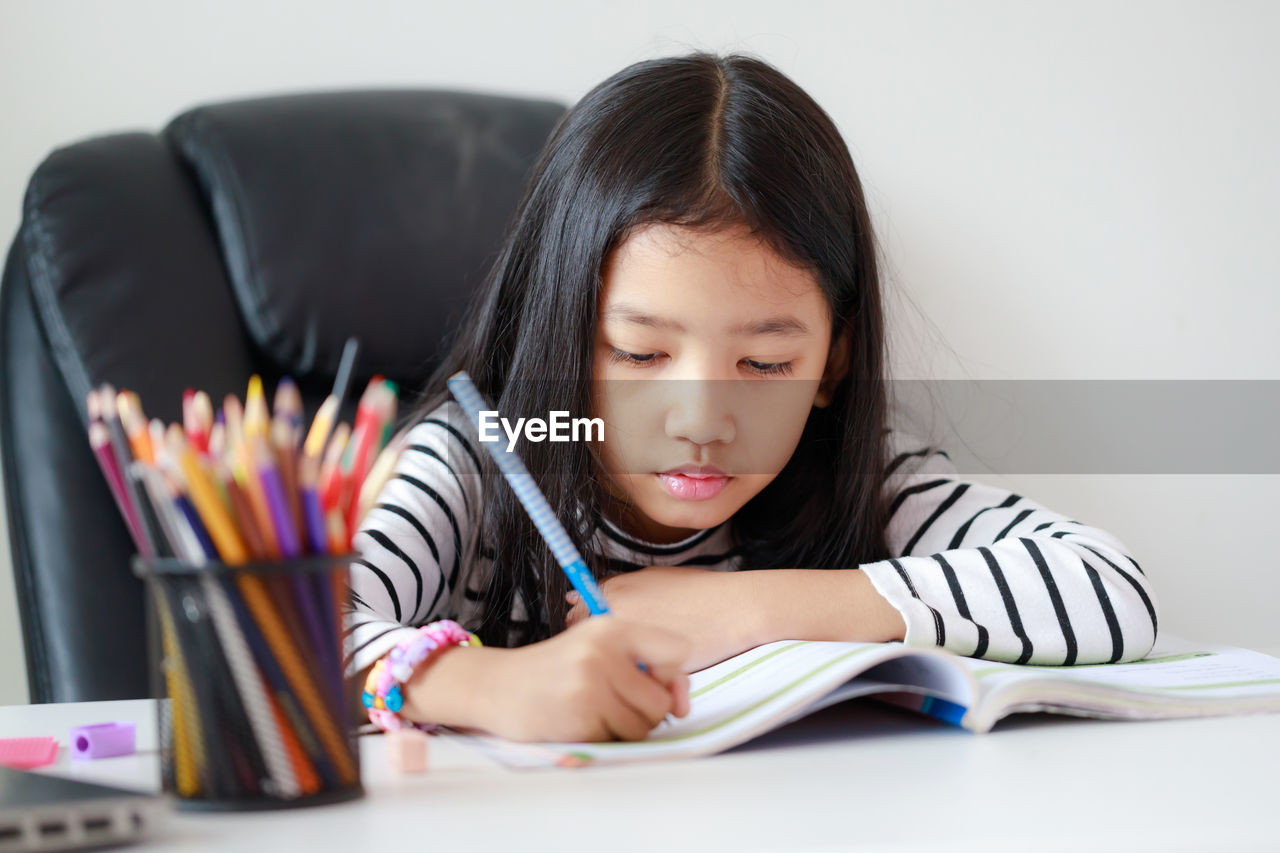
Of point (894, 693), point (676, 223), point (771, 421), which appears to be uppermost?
point (676, 223)

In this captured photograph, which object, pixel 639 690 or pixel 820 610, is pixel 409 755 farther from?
pixel 820 610

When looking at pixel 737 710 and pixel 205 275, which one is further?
pixel 205 275

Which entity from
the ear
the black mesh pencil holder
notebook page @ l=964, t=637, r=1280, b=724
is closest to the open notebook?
notebook page @ l=964, t=637, r=1280, b=724

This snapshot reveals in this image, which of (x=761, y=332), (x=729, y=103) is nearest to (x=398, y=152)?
(x=729, y=103)

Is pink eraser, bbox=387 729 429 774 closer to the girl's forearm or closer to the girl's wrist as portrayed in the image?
the girl's wrist

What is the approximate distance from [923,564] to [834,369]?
0.24 meters

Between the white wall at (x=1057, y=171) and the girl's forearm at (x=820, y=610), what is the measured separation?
0.60m

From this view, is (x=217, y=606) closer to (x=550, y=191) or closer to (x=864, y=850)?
(x=864, y=850)

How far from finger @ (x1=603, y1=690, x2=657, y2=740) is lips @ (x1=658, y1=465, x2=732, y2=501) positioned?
0.31 metres

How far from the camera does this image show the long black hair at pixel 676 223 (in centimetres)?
80

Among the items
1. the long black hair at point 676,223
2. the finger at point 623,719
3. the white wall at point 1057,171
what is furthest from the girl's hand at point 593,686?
the white wall at point 1057,171

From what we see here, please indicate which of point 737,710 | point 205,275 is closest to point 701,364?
point 737,710

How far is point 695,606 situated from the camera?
2.29 ft

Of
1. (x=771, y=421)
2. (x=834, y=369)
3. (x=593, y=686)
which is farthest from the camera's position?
(x=834, y=369)
